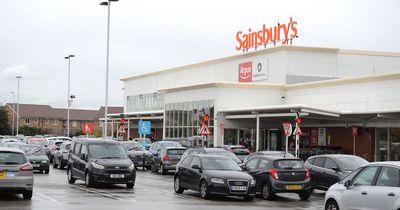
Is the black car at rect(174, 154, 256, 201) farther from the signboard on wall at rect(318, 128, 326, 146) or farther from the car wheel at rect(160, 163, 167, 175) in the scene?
the signboard on wall at rect(318, 128, 326, 146)

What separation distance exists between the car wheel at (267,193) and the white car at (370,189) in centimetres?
691

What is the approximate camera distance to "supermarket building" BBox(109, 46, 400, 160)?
40.2 meters

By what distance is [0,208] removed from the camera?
15734mm

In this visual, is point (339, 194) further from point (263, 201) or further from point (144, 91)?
point (144, 91)

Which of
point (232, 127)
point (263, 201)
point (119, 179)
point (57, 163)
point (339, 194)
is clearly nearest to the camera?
point (339, 194)

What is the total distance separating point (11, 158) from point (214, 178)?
20.7ft

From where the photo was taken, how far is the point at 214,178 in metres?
20.2

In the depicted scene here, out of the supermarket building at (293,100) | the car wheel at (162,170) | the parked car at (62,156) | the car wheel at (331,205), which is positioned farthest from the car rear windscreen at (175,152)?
the car wheel at (331,205)

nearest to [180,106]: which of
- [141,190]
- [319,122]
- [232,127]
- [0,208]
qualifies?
[232,127]

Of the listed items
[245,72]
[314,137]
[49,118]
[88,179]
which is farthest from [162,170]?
[49,118]

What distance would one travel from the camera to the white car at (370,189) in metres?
12.3

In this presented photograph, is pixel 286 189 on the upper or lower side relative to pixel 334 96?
lower

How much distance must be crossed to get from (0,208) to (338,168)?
463 inches

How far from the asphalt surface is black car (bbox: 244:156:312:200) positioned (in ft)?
1.33
